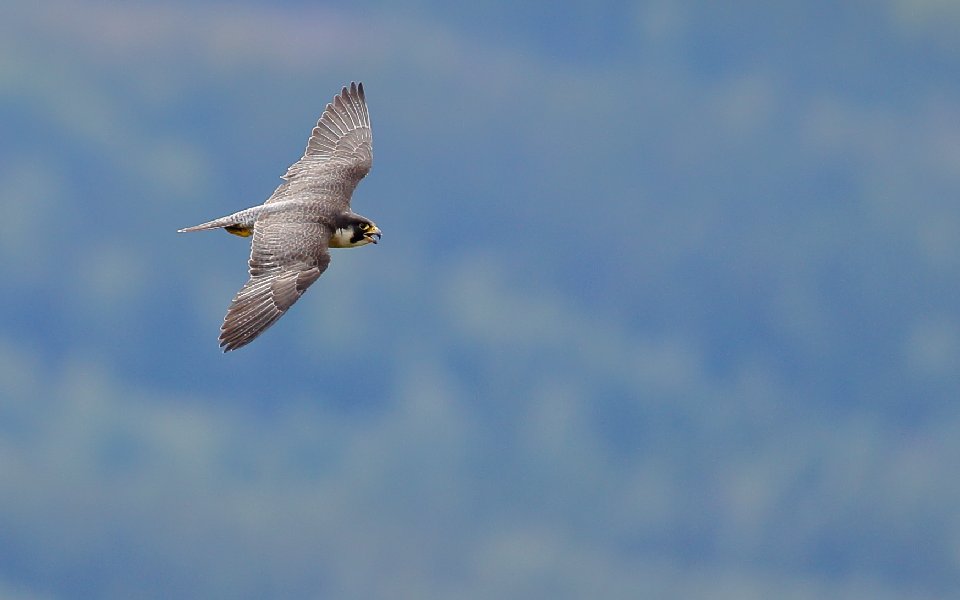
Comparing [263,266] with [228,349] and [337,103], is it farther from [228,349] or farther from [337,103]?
[337,103]

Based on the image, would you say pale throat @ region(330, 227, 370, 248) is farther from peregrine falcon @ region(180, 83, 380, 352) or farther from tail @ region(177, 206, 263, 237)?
tail @ region(177, 206, 263, 237)

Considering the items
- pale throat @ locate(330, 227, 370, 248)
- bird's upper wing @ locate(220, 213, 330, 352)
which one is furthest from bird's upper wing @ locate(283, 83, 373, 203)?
bird's upper wing @ locate(220, 213, 330, 352)

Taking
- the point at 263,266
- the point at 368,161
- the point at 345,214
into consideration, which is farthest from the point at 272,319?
the point at 368,161

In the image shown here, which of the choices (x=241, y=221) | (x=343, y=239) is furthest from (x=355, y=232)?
(x=241, y=221)

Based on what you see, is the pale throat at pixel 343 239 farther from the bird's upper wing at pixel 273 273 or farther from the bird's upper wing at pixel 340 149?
the bird's upper wing at pixel 340 149

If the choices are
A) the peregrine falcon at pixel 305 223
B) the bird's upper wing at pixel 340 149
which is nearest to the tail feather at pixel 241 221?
the peregrine falcon at pixel 305 223

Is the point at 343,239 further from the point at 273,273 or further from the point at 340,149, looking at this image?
the point at 340,149
